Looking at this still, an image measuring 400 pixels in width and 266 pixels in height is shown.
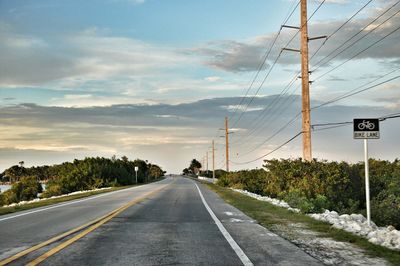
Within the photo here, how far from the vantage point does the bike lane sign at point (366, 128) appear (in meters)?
11.9

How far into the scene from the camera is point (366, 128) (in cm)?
1195

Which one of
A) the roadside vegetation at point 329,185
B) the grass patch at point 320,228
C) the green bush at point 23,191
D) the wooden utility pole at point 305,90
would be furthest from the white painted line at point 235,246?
the green bush at point 23,191

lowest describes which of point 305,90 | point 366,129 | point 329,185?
point 329,185

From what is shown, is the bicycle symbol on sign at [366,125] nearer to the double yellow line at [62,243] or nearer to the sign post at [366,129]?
the sign post at [366,129]

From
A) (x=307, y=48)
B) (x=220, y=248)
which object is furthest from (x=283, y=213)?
(x=307, y=48)

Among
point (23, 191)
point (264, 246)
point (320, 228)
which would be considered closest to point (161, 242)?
point (264, 246)

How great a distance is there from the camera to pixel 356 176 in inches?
1009

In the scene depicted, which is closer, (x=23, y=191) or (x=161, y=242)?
(x=161, y=242)

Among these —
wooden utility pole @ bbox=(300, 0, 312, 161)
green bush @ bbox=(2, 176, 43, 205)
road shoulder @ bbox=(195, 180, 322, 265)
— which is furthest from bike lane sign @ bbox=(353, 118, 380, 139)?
green bush @ bbox=(2, 176, 43, 205)

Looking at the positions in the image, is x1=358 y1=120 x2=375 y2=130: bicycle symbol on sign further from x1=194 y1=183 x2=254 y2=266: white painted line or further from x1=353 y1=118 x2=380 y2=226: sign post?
x1=194 y1=183 x2=254 y2=266: white painted line

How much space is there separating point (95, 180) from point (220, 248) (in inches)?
2148

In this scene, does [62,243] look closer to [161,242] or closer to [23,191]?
[161,242]

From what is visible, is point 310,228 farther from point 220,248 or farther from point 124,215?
point 124,215

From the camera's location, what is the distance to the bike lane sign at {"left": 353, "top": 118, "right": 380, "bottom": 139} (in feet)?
39.1
